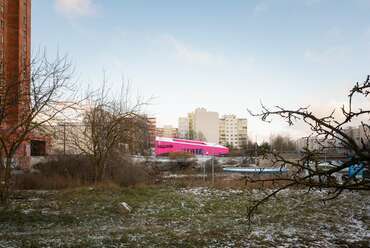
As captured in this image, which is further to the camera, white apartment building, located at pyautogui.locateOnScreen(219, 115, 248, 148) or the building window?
white apartment building, located at pyautogui.locateOnScreen(219, 115, 248, 148)

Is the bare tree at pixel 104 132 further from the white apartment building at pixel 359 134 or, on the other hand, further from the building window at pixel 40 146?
the white apartment building at pixel 359 134

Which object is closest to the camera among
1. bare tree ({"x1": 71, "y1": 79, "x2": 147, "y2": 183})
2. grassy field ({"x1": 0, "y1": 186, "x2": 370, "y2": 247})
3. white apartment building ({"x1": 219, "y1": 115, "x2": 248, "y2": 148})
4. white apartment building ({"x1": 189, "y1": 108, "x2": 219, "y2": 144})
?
grassy field ({"x1": 0, "y1": 186, "x2": 370, "y2": 247})

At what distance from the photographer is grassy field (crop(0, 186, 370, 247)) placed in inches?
248

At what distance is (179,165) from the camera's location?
91.2 ft

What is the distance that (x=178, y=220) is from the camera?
27.8 ft

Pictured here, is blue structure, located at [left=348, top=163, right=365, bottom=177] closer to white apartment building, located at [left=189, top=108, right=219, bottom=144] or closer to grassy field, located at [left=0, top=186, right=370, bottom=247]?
grassy field, located at [left=0, top=186, right=370, bottom=247]

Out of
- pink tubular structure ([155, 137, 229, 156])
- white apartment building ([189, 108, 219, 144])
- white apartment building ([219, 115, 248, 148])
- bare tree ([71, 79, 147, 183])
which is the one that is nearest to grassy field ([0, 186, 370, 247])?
bare tree ([71, 79, 147, 183])

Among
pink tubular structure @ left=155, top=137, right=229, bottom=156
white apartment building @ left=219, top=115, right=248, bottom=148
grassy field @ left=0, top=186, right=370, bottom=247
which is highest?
white apartment building @ left=219, top=115, right=248, bottom=148

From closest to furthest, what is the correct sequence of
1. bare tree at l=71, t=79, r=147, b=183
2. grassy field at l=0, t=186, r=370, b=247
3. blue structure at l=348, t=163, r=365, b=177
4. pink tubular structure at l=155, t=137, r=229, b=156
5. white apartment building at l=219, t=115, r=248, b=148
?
blue structure at l=348, t=163, r=365, b=177
grassy field at l=0, t=186, r=370, b=247
bare tree at l=71, t=79, r=147, b=183
pink tubular structure at l=155, t=137, r=229, b=156
white apartment building at l=219, t=115, r=248, b=148

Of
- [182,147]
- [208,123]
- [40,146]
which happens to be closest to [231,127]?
[208,123]

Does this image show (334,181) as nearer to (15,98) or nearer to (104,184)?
(15,98)

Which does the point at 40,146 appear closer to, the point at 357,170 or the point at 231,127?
the point at 357,170

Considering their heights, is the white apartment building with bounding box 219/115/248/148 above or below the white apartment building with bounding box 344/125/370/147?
above

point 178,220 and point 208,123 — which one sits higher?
point 208,123
